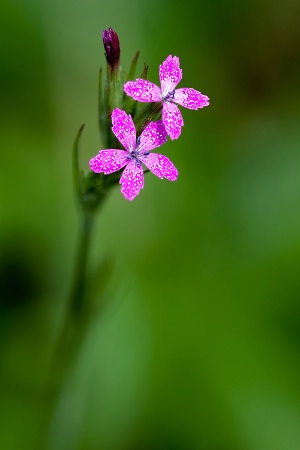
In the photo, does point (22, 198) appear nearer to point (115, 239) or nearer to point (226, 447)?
point (115, 239)

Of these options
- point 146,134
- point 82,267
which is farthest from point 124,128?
point 82,267

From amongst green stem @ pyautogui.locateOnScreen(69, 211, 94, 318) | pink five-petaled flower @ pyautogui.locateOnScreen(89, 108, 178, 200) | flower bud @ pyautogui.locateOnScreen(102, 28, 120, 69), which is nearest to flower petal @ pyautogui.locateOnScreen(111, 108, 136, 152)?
pink five-petaled flower @ pyautogui.locateOnScreen(89, 108, 178, 200)

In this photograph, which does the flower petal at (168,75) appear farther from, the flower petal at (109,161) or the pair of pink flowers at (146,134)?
the flower petal at (109,161)

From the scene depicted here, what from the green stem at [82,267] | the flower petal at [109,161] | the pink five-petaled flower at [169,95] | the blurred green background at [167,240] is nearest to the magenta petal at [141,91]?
the pink five-petaled flower at [169,95]

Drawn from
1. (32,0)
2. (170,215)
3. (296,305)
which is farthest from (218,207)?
(32,0)

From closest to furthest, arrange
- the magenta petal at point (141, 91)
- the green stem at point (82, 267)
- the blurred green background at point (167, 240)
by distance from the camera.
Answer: the magenta petal at point (141, 91) < the green stem at point (82, 267) < the blurred green background at point (167, 240)

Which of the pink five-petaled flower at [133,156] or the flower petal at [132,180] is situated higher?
the pink five-petaled flower at [133,156]

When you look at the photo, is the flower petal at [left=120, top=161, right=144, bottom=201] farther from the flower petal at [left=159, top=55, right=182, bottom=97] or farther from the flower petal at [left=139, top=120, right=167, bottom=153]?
the flower petal at [left=159, top=55, right=182, bottom=97]
